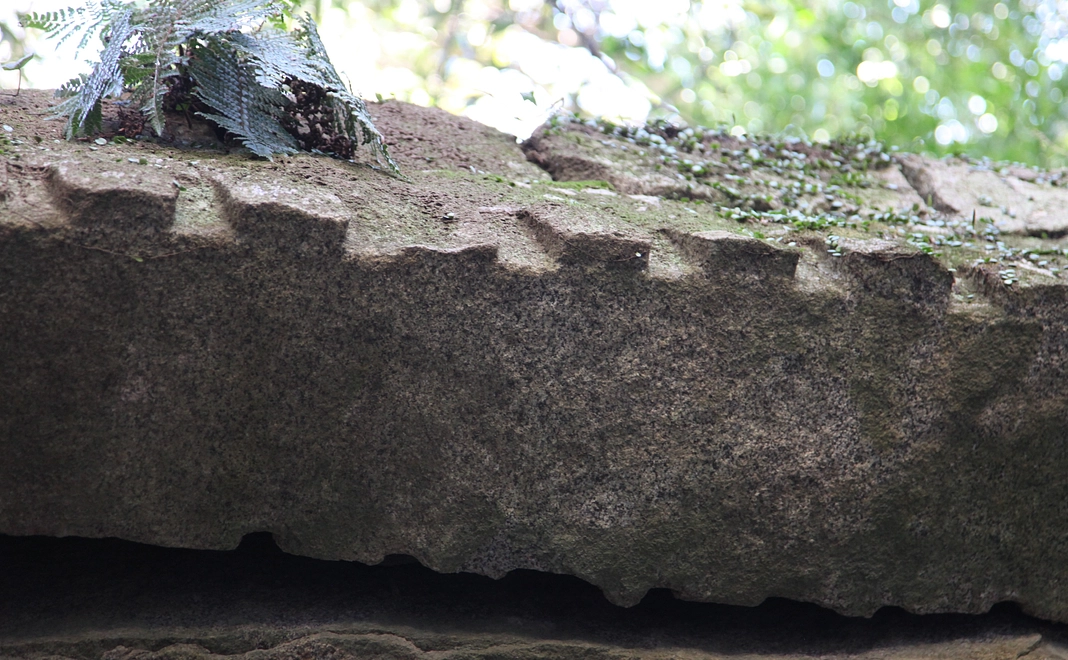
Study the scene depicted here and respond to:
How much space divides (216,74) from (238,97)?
8 cm

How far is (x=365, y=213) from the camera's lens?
219cm

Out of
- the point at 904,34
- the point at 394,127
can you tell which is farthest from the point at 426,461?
the point at 904,34

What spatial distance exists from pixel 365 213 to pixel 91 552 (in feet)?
4.26

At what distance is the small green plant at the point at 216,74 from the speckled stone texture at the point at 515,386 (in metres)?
0.14

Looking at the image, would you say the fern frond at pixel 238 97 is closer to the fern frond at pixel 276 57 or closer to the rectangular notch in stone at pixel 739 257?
the fern frond at pixel 276 57

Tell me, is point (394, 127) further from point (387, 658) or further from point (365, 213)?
point (387, 658)

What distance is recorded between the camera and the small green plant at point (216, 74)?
7.52 ft

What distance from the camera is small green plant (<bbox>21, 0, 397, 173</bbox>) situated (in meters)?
2.29

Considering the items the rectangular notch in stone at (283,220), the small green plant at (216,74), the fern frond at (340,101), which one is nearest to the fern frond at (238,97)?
the small green plant at (216,74)

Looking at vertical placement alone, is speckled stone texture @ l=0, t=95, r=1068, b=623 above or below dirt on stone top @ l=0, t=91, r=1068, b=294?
below

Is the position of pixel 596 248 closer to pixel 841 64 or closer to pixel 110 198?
pixel 110 198

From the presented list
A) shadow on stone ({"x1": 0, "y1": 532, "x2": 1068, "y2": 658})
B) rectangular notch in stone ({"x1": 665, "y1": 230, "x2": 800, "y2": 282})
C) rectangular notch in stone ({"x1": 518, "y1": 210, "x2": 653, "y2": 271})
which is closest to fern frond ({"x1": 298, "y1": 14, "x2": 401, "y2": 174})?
rectangular notch in stone ({"x1": 518, "y1": 210, "x2": 653, "y2": 271})

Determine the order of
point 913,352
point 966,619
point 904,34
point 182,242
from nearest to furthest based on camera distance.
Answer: point 182,242
point 913,352
point 966,619
point 904,34

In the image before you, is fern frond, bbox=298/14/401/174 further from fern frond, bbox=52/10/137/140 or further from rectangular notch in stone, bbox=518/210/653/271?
rectangular notch in stone, bbox=518/210/653/271
